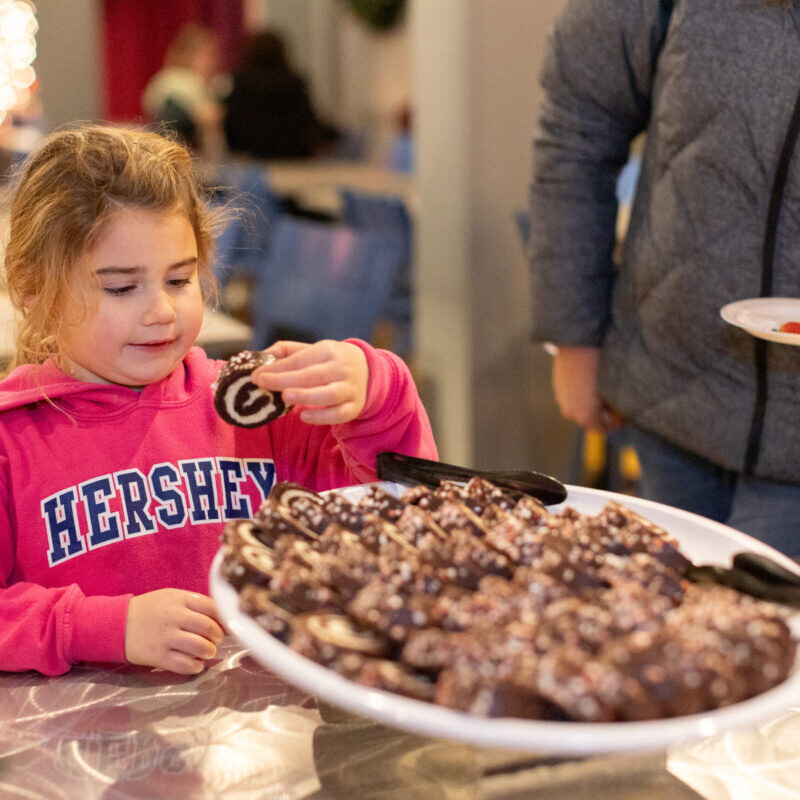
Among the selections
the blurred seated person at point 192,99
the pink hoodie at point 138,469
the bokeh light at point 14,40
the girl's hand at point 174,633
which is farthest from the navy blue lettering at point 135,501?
the bokeh light at point 14,40

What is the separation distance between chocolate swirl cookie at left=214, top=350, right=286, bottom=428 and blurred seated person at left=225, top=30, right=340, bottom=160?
6046 mm

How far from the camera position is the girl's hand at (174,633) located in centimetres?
99

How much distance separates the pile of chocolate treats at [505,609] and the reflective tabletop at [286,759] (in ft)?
0.38

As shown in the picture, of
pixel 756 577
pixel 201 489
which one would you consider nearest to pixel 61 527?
pixel 201 489

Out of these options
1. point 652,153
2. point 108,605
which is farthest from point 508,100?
point 108,605

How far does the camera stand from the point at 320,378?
110cm

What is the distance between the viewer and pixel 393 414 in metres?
1.24

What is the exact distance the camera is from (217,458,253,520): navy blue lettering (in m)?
1.32

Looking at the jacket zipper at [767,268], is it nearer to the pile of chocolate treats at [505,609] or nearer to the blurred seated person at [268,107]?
the pile of chocolate treats at [505,609]

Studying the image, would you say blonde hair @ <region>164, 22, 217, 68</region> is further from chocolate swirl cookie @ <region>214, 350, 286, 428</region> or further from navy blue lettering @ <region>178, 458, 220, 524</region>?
chocolate swirl cookie @ <region>214, 350, 286, 428</region>

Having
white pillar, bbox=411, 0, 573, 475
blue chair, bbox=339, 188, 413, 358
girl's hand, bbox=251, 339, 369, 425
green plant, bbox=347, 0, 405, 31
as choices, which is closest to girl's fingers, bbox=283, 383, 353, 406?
girl's hand, bbox=251, 339, 369, 425

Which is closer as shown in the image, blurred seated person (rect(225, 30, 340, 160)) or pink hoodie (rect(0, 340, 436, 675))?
pink hoodie (rect(0, 340, 436, 675))

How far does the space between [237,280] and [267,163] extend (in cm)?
203

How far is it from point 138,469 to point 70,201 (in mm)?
341
